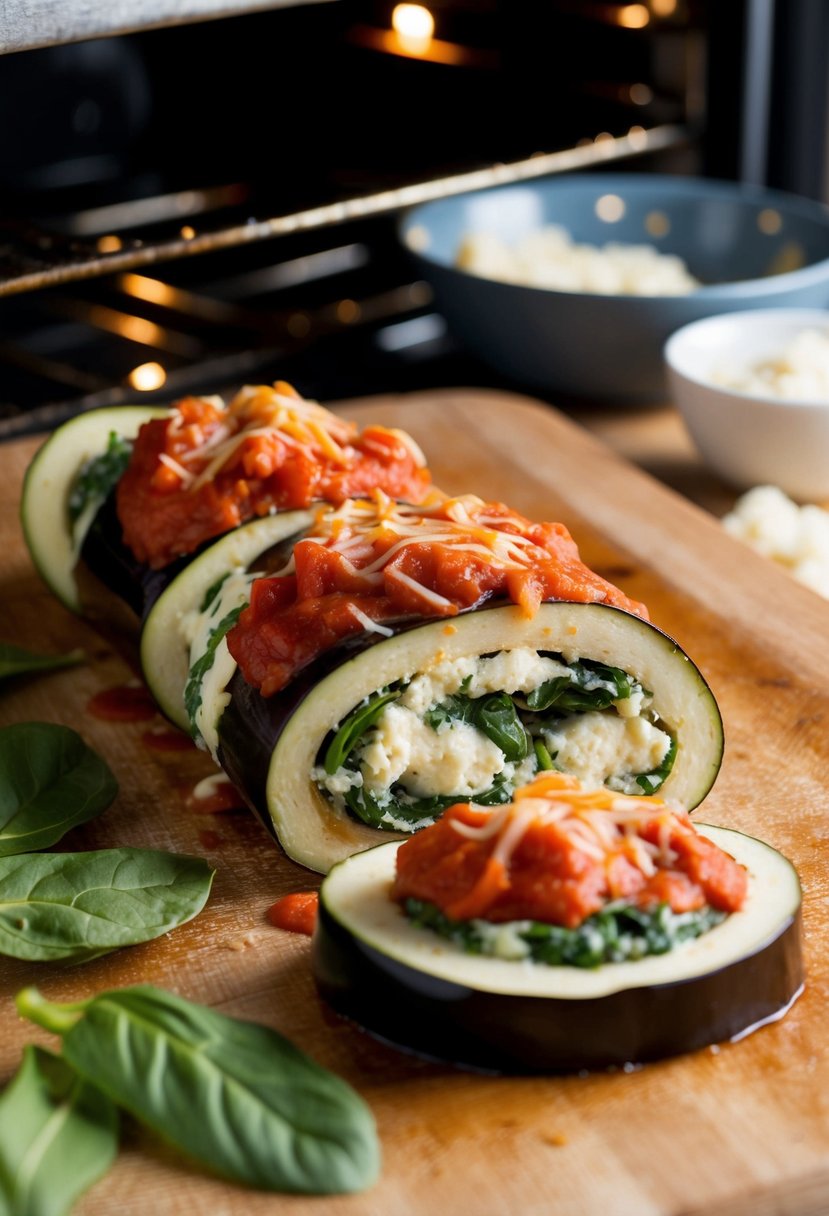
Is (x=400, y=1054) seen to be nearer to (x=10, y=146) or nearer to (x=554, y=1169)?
(x=554, y=1169)

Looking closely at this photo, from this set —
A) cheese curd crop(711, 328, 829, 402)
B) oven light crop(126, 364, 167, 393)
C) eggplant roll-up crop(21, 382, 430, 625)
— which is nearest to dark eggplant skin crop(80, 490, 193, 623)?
eggplant roll-up crop(21, 382, 430, 625)

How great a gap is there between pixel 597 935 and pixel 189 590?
3.96 ft

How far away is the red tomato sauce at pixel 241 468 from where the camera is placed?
2971 millimetres

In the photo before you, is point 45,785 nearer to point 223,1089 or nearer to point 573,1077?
point 223,1089

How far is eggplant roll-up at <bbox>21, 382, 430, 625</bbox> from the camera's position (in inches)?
117

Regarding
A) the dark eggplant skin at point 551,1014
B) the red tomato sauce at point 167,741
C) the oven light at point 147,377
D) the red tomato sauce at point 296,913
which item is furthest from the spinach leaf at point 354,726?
the oven light at point 147,377

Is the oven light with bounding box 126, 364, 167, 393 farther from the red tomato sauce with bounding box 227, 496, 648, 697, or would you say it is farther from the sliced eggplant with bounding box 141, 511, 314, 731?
the red tomato sauce with bounding box 227, 496, 648, 697

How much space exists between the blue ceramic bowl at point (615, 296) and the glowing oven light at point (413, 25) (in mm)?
554

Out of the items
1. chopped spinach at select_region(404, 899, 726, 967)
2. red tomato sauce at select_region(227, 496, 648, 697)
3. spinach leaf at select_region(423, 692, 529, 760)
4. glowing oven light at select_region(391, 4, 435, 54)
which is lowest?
chopped spinach at select_region(404, 899, 726, 967)

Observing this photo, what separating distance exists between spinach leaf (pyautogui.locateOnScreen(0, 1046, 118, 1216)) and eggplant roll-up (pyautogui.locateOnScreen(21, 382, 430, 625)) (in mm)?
1133

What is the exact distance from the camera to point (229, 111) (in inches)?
205

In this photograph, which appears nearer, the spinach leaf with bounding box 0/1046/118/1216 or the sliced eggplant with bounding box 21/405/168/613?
the spinach leaf with bounding box 0/1046/118/1216

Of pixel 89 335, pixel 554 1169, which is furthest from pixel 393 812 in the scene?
pixel 89 335

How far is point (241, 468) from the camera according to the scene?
3.01 meters
